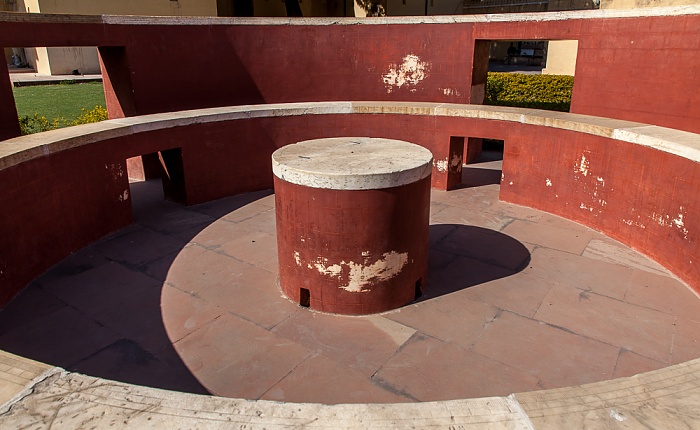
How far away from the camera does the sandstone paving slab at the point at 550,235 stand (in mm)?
8516

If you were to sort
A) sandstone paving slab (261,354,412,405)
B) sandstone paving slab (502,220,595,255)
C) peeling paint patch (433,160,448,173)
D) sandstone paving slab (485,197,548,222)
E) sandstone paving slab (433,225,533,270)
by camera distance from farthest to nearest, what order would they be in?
peeling paint patch (433,160,448,173), sandstone paving slab (485,197,548,222), sandstone paving slab (502,220,595,255), sandstone paving slab (433,225,533,270), sandstone paving slab (261,354,412,405)

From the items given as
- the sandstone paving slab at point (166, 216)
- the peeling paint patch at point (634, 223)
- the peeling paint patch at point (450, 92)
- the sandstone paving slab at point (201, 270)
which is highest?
the peeling paint patch at point (450, 92)

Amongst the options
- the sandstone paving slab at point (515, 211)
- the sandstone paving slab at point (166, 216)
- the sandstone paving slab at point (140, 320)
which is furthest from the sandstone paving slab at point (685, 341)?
the sandstone paving slab at point (166, 216)

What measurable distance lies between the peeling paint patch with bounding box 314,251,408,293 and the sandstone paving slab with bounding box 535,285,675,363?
6.58 ft

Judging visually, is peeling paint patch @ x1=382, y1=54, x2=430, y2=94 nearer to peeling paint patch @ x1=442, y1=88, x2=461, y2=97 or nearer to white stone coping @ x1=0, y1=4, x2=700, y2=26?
peeling paint patch @ x1=442, y1=88, x2=461, y2=97

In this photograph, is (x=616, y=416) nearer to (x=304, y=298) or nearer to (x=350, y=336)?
(x=350, y=336)

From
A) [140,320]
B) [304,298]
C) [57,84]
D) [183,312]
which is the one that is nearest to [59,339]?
[140,320]

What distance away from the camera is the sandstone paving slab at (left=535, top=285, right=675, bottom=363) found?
5.82m

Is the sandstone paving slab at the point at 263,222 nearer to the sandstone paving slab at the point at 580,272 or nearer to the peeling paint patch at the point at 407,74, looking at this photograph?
the sandstone paving slab at the point at 580,272

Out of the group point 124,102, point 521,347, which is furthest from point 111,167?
point 521,347

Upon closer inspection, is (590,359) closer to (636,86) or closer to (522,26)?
(636,86)

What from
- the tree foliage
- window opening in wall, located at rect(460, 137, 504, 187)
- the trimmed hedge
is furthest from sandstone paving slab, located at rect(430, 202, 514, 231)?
the tree foliage

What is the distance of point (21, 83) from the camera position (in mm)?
26922

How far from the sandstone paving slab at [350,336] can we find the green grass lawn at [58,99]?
52.3ft
